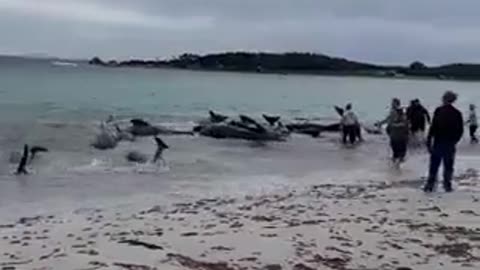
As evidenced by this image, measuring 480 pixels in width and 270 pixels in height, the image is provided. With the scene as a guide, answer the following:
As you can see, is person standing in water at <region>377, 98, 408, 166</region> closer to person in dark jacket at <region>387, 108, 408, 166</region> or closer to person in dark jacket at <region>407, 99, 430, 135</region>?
person in dark jacket at <region>387, 108, 408, 166</region>

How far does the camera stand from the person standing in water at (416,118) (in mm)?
29172

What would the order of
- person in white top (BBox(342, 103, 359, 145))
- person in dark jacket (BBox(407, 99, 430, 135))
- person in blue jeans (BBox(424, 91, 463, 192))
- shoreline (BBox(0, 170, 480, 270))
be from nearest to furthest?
shoreline (BBox(0, 170, 480, 270))
person in blue jeans (BBox(424, 91, 463, 192))
person in dark jacket (BBox(407, 99, 430, 135))
person in white top (BBox(342, 103, 359, 145))

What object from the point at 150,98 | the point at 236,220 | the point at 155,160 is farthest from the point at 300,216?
the point at 150,98

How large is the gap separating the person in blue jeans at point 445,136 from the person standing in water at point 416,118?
11.2m

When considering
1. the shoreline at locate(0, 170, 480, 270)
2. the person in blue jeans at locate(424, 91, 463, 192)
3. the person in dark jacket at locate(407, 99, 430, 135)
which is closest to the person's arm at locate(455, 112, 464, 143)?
the person in blue jeans at locate(424, 91, 463, 192)

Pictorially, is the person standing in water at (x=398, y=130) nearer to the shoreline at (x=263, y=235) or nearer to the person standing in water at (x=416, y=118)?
the person standing in water at (x=416, y=118)

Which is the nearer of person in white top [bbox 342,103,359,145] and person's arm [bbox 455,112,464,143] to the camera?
person's arm [bbox 455,112,464,143]

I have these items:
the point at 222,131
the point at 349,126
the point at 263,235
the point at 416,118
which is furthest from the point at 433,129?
the point at 222,131

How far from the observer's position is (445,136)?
17281 millimetres

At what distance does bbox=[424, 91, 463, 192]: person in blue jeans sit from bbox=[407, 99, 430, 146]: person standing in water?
36.6ft

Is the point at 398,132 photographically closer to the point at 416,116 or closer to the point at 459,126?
the point at 416,116

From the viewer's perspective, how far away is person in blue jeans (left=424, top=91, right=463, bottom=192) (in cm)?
1708

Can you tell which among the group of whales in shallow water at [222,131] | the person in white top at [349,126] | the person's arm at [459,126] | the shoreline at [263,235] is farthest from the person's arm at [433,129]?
the person in white top at [349,126]

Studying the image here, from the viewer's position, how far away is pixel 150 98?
3575 inches
